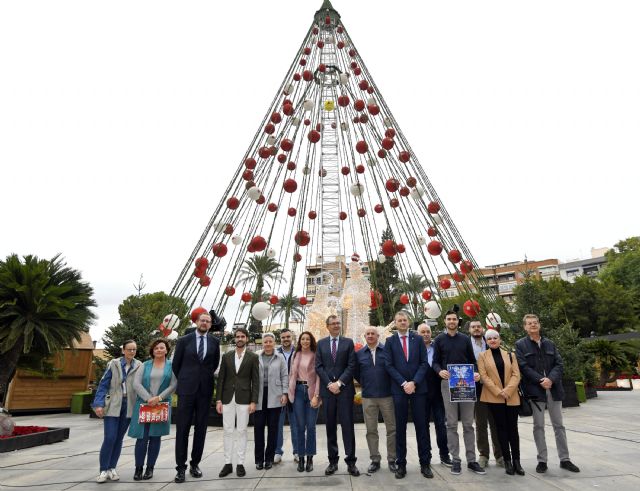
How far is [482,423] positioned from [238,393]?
9.74ft

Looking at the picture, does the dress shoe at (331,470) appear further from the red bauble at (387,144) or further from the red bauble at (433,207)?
the red bauble at (387,144)

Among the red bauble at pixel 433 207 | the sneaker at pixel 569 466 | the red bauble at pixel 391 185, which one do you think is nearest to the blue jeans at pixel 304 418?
the sneaker at pixel 569 466

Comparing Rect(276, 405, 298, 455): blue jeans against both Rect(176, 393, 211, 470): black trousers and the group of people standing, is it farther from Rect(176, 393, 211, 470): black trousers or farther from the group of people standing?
Rect(176, 393, 211, 470): black trousers

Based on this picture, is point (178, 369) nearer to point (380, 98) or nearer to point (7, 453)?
point (7, 453)

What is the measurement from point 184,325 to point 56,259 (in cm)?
367

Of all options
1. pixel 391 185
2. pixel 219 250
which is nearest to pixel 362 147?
pixel 391 185

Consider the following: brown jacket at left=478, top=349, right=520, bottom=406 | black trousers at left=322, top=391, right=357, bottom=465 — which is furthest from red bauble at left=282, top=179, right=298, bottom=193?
brown jacket at left=478, top=349, right=520, bottom=406

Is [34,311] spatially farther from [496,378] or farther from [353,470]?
[496,378]

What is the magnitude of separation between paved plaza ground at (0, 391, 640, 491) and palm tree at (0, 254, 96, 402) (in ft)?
6.46

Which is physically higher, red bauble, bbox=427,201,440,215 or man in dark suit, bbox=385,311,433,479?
red bauble, bbox=427,201,440,215

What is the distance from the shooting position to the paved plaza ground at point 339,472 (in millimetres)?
3908

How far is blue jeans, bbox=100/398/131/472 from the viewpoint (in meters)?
4.41

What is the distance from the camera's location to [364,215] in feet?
42.3

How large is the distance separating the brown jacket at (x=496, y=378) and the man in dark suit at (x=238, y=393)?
2.68 m
